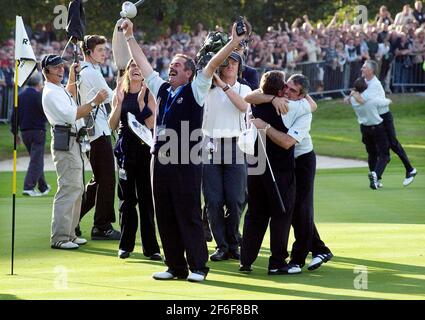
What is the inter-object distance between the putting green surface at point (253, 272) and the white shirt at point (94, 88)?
1.29 metres

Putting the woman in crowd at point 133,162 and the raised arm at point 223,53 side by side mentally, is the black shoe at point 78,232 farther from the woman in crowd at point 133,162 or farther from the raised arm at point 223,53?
the raised arm at point 223,53

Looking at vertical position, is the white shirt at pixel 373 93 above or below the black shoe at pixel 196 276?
above

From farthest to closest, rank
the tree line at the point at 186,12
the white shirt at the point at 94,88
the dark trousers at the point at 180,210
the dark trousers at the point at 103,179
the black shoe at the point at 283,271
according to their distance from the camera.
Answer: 1. the tree line at the point at 186,12
2. the dark trousers at the point at 103,179
3. the white shirt at the point at 94,88
4. the black shoe at the point at 283,271
5. the dark trousers at the point at 180,210

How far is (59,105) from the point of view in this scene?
40.4 feet

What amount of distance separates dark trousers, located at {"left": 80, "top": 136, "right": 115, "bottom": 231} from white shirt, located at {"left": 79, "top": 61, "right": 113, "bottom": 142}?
0.10 meters

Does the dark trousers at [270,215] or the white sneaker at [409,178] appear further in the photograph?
the white sneaker at [409,178]

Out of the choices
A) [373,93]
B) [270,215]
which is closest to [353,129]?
[373,93]

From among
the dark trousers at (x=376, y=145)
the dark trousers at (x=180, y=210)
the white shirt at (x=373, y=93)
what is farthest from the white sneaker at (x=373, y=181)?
the dark trousers at (x=180, y=210)

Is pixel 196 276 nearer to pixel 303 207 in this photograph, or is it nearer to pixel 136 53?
pixel 303 207

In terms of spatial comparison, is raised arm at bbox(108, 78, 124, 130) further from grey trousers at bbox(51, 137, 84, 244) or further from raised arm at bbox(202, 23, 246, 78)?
raised arm at bbox(202, 23, 246, 78)

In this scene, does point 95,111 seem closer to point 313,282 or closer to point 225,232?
point 225,232

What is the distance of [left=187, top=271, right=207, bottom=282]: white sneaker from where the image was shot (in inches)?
401

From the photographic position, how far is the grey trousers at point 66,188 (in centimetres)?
1250

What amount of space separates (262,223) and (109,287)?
5.52 ft
